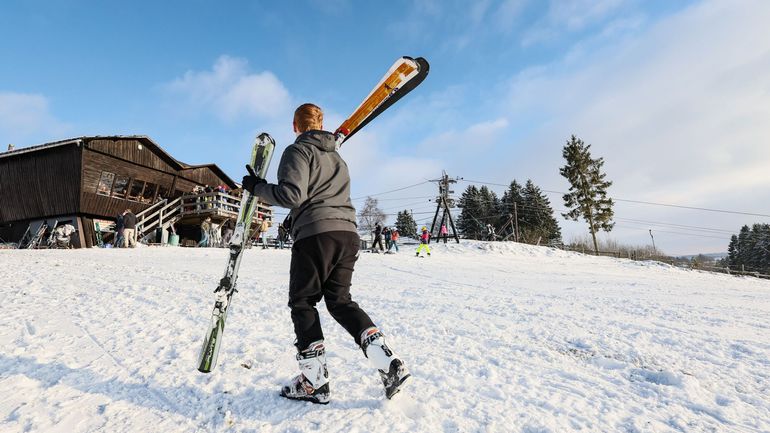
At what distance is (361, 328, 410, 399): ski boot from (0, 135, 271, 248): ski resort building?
714 inches

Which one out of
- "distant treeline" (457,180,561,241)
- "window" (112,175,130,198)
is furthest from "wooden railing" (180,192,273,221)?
"distant treeline" (457,180,561,241)

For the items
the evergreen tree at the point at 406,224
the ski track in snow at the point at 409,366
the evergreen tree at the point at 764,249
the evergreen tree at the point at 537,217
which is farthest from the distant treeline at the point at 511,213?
the ski track in snow at the point at 409,366

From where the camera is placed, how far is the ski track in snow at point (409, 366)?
77.0 inches

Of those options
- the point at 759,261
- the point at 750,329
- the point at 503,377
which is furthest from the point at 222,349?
the point at 759,261

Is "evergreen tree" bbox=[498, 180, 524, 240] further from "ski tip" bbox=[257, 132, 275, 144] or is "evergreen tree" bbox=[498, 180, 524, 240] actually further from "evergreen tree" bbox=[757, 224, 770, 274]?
"ski tip" bbox=[257, 132, 275, 144]

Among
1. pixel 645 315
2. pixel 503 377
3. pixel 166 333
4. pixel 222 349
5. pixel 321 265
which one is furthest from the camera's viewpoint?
pixel 645 315

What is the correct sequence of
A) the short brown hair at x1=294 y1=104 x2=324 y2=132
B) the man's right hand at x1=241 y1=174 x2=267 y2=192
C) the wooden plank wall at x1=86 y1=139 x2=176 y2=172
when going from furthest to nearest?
1. the wooden plank wall at x1=86 y1=139 x2=176 y2=172
2. the short brown hair at x1=294 y1=104 x2=324 y2=132
3. the man's right hand at x1=241 y1=174 x2=267 y2=192

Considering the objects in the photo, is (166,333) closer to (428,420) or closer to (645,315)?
(428,420)

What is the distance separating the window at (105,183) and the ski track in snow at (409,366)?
66.3 feet

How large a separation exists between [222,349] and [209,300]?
2146mm

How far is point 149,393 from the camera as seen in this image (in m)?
2.26

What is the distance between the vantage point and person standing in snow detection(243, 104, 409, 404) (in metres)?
2.16

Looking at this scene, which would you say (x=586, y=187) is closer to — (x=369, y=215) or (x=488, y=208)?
(x=488, y=208)

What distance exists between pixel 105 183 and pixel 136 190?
252 cm
